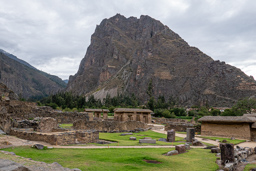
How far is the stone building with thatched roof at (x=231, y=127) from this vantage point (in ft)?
88.7

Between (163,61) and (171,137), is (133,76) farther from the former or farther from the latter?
(171,137)

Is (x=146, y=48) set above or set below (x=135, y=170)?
above

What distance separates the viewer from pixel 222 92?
145 metres

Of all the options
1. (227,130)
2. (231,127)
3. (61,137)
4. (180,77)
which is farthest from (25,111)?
(180,77)

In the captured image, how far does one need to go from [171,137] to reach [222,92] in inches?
5443

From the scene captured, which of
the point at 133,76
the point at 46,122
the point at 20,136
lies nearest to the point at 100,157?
the point at 20,136

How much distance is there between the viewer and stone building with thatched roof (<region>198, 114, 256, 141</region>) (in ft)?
88.7

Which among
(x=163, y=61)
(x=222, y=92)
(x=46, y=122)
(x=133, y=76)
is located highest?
(x=163, y=61)

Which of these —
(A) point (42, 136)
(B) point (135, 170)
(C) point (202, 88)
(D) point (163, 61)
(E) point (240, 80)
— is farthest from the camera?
(D) point (163, 61)

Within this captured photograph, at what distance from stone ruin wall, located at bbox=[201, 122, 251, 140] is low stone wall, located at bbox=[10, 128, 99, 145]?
18994 mm

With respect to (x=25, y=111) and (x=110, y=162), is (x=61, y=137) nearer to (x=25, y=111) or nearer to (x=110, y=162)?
(x=110, y=162)

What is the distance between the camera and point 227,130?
2850cm

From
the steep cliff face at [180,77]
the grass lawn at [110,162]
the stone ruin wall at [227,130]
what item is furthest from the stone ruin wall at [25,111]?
the steep cliff face at [180,77]

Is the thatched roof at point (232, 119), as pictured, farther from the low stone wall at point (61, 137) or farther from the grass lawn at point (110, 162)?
the grass lawn at point (110, 162)
